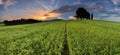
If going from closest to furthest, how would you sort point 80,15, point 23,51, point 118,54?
1. point 118,54
2. point 23,51
3. point 80,15

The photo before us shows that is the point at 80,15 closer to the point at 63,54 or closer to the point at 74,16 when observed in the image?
the point at 74,16

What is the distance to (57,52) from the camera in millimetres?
16594

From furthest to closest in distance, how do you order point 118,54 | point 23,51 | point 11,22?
point 11,22 < point 23,51 < point 118,54

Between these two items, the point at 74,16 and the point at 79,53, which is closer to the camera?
the point at 79,53

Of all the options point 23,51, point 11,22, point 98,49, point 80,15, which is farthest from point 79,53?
point 80,15

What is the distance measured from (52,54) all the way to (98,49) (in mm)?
3812

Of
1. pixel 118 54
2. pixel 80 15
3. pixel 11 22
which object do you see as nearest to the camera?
pixel 118 54

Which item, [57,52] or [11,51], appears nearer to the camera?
[57,52]

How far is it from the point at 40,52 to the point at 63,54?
65.3 inches

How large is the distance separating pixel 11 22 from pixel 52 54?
110 metres

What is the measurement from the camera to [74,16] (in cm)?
14188

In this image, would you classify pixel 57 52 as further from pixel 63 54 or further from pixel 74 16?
pixel 74 16

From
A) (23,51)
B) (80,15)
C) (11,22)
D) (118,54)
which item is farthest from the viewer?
(80,15)

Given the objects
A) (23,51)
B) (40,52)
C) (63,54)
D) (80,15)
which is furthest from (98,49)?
(80,15)
